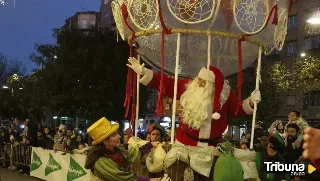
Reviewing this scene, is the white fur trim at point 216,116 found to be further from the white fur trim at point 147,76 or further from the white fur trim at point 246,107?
the white fur trim at point 147,76

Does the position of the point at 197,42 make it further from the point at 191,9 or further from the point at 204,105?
the point at 204,105

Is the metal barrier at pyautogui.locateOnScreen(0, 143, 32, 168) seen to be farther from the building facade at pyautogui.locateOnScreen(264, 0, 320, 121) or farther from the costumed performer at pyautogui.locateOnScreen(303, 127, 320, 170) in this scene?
the building facade at pyautogui.locateOnScreen(264, 0, 320, 121)

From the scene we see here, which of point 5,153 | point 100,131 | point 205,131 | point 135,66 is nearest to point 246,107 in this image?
point 205,131

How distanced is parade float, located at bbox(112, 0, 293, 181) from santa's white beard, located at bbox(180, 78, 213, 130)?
0.25m

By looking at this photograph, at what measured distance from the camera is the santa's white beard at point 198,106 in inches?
209

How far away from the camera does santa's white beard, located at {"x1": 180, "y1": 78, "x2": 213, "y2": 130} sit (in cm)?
531

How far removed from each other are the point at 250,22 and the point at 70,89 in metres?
20.4

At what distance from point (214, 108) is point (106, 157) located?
1.50m

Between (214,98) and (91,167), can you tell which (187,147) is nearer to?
(214,98)

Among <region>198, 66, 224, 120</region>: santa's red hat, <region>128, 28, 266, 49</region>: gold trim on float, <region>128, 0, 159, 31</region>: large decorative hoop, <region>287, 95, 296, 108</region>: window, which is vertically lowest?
<region>287, 95, 296, 108</region>: window

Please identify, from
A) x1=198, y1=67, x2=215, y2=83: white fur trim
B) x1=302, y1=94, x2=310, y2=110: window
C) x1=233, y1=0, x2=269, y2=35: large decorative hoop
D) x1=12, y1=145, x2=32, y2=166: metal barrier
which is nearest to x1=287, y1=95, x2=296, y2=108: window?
x1=302, y1=94, x2=310, y2=110: window

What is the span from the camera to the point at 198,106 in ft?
17.5

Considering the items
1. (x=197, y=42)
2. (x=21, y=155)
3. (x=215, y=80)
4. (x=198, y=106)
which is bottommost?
(x=21, y=155)

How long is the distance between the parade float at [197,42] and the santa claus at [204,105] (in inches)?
7.3
